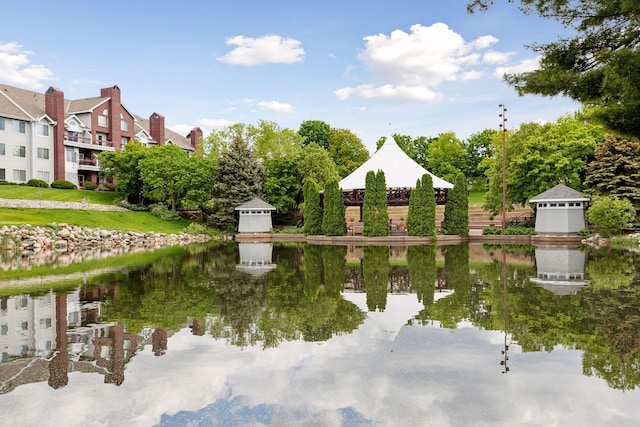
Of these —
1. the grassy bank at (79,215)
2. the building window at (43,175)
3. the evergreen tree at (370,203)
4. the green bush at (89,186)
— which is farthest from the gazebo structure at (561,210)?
the building window at (43,175)

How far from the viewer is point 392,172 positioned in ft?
104

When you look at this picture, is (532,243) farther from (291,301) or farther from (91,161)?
(91,161)

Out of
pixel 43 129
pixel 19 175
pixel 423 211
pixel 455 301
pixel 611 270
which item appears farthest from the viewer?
pixel 43 129


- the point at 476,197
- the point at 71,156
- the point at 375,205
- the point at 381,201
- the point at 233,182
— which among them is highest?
the point at 71,156

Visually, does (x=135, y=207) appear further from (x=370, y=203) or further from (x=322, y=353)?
(x=322, y=353)

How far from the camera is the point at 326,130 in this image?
5891cm

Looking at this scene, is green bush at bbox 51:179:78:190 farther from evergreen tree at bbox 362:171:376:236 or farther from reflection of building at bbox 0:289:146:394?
reflection of building at bbox 0:289:146:394

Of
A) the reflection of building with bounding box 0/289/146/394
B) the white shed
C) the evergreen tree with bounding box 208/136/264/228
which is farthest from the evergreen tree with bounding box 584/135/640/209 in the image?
the reflection of building with bounding box 0/289/146/394

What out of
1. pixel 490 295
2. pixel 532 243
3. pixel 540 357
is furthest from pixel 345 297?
pixel 532 243

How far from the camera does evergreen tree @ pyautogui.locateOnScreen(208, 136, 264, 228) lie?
3628 centimetres

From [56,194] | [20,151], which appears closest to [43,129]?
[20,151]

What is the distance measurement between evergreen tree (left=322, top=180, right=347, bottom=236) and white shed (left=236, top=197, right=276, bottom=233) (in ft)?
20.0

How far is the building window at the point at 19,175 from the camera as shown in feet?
124

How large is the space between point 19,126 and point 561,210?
38462 millimetres
